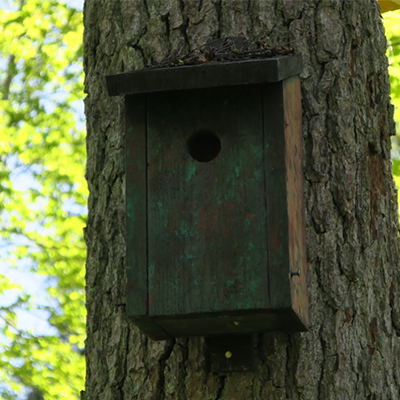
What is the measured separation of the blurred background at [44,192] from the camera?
7.95 m

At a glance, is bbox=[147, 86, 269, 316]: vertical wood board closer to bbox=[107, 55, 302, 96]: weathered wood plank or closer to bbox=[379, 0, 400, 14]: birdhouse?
bbox=[107, 55, 302, 96]: weathered wood plank

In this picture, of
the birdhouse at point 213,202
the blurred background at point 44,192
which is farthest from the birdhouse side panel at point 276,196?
the blurred background at point 44,192

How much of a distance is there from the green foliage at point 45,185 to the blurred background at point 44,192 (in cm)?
1

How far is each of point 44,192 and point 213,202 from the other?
21.8 ft

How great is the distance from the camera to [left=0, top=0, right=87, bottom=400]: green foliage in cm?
794

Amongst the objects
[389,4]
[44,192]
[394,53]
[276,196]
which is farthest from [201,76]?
[44,192]

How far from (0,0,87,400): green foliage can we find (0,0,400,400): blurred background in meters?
→ 0.01

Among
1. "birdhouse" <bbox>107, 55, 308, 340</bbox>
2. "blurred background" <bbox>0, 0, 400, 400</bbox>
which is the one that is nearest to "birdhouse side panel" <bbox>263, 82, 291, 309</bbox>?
"birdhouse" <bbox>107, 55, 308, 340</bbox>

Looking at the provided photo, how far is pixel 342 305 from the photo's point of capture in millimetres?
2514

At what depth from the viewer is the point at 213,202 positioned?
222 cm

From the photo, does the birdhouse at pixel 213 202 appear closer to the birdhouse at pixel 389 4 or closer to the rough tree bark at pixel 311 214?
the rough tree bark at pixel 311 214

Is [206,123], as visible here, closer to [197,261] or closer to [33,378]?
[197,261]

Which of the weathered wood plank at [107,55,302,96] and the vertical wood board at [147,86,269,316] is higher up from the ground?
the weathered wood plank at [107,55,302,96]

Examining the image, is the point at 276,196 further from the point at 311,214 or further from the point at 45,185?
the point at 45,185
